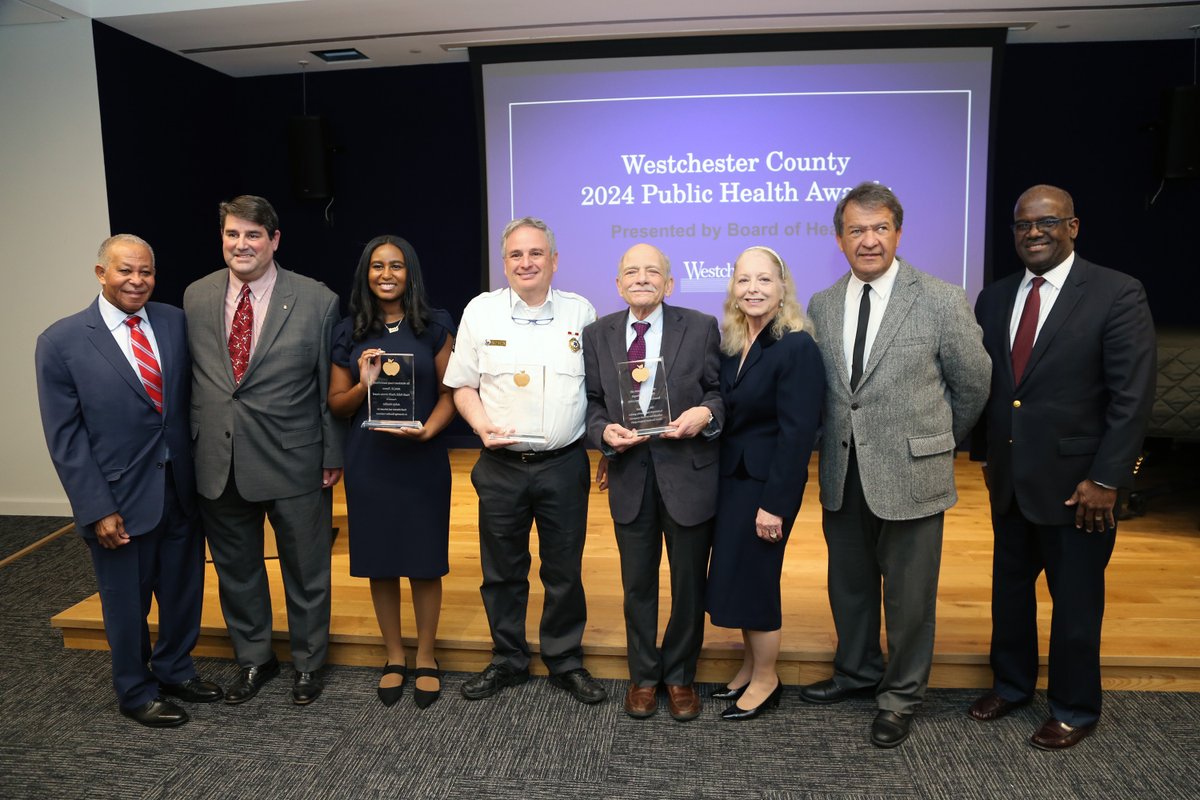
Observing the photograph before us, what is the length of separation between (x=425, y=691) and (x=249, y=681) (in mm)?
647

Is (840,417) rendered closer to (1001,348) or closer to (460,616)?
(1001,348)

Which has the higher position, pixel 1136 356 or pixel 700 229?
pixel 700 229

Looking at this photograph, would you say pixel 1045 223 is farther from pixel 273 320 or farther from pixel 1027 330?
pixel 273 320

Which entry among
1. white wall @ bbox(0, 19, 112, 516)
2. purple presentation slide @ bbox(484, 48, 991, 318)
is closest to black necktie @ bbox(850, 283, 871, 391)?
purple presentation slide @ bbox(484, 48, 991, 318)

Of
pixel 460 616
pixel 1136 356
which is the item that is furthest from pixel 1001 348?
pixel 460 616

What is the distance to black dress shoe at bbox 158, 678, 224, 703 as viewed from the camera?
9.94ft

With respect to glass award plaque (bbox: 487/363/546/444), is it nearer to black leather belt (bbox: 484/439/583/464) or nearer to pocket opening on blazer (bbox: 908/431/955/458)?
black leather belt (bbox: 484/439/583/464)

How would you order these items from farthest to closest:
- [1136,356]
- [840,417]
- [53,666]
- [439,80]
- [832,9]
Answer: [439,80], [832,9], [53,666], [840,417], [1136,356]

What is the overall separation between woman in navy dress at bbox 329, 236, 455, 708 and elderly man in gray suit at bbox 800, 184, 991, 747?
1.27 meters

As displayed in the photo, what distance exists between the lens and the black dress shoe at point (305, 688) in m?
3.02

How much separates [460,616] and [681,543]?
46.1 inches

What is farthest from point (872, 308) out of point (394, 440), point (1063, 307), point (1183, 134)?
point (1183, 134)

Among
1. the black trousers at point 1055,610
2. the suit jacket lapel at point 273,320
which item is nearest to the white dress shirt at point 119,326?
the suit jacket lapel at point 273,320

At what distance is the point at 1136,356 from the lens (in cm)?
247
